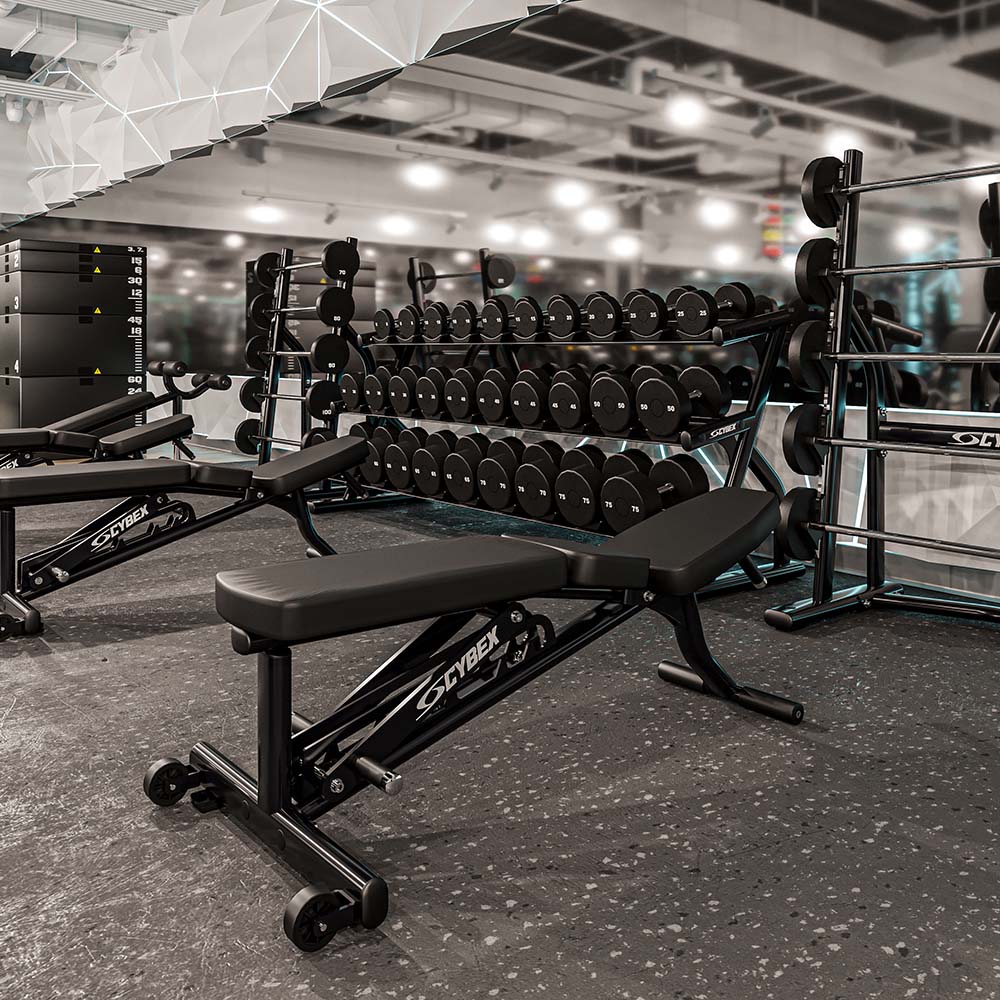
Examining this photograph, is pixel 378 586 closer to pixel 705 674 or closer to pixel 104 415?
pixel 705 674

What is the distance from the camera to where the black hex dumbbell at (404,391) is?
180 inches

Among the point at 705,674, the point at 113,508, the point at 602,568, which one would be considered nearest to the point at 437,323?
the point at 113,508

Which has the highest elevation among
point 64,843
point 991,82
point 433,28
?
point 433,28

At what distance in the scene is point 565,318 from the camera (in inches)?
150

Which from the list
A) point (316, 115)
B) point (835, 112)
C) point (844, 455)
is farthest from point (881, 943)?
point (316, 115)

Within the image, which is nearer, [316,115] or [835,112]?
[835,112]

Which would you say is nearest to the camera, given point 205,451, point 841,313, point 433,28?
point 841,313

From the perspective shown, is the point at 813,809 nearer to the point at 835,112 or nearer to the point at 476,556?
the point at 476,556

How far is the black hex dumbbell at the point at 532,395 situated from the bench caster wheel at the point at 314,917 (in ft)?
9.09

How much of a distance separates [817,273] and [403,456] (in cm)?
223

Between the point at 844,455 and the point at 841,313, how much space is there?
2.78 ft

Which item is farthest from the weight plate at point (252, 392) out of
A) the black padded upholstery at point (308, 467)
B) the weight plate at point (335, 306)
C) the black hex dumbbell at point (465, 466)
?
the black padded upholstery at point (308, 467)

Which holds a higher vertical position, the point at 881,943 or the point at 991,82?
the point at 991,82

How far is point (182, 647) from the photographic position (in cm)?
273
